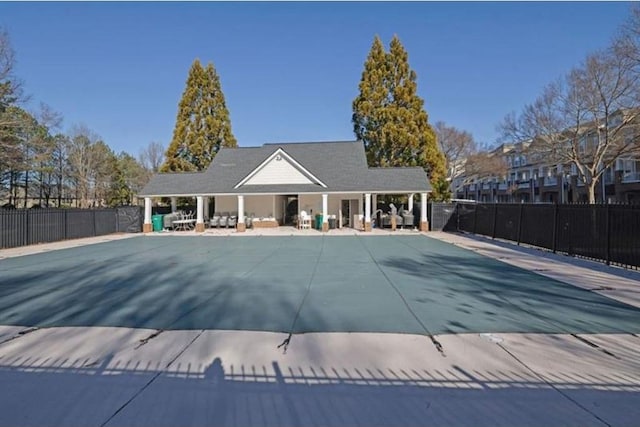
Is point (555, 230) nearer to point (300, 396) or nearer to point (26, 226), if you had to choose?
point (300, 396)

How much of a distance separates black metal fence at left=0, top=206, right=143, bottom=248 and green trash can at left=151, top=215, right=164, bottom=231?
3.28ft

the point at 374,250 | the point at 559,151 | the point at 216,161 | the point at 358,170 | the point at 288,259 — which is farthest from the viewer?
the point at 216,161

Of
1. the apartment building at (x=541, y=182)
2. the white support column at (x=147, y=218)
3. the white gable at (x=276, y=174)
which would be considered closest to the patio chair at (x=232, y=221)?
the white gable at (x=276, y=174)

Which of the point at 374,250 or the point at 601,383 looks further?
the point at 374,250

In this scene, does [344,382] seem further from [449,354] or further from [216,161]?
[216,161]

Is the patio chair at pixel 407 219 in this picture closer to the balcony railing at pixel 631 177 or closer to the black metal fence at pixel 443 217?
the black metal fence at pixel 443 217

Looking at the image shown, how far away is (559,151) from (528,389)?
2344cm

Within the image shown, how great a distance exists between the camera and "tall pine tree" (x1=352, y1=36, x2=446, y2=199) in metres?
31.6

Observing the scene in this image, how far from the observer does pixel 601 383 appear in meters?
3.54

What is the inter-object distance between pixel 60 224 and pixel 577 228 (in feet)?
75.1

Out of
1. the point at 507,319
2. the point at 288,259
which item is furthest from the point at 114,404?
the point at 288,259

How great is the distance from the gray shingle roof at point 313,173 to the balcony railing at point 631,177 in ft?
75.3

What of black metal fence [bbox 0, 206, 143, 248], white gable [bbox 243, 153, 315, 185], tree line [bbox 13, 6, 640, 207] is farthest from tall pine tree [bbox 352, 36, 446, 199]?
black metal fence [bbox 0, 206, 143, 248]

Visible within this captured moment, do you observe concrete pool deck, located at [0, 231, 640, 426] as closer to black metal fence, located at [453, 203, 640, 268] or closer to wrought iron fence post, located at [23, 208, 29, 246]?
black metal fence, located at [453, 203, 640, 268]
